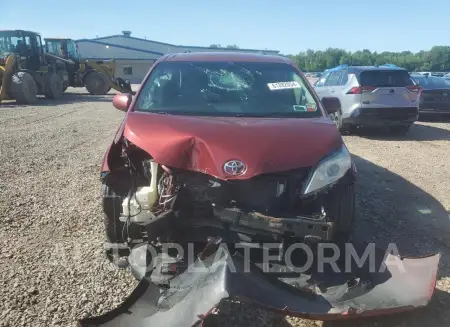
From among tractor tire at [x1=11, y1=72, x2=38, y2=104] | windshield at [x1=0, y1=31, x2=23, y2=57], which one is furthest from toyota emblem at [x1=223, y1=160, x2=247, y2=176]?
windshield at [x1=0, y1=31, x2=23, y2=57]

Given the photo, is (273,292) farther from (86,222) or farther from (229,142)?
(86,222)

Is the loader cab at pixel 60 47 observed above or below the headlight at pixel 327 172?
above

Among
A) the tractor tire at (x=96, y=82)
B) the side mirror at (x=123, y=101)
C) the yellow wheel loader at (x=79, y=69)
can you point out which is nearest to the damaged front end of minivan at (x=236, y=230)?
the side mirror at (x=123, y=101)

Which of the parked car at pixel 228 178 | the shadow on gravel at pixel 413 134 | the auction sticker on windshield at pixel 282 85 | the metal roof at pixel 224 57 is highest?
the metal roof at pixel 224 57

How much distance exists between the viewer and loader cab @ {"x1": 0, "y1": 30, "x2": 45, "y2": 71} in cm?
1692

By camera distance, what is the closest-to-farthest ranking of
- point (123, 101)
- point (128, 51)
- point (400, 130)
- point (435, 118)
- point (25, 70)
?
point (123, 101)
point (400, 130)
point (435, 118)
point (25, 70)
point (128, 51)

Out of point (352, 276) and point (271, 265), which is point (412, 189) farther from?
point (271, 265)

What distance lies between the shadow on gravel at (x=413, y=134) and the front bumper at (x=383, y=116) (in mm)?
443

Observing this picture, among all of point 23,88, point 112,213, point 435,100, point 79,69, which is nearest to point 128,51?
point 79,69

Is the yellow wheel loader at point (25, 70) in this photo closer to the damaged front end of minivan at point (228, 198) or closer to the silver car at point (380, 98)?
the silver car at point (380, 98)

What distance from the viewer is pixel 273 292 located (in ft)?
7.88

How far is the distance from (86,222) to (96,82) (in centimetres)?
1849

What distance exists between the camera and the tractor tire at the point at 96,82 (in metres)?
21.2

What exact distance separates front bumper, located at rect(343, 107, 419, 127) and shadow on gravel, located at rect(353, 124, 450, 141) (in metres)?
0.44
